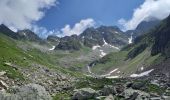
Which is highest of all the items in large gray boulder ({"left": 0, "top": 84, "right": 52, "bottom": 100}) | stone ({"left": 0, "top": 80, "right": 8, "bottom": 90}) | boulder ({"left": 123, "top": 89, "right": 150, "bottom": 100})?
stone ({"left": 0, "top": 80, "right": 8, "bottom": 90})

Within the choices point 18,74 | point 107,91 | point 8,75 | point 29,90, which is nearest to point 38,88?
point 29,90

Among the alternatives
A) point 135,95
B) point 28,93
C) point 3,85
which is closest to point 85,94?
point 135,95

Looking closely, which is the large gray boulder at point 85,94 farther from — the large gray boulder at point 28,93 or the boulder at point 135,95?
the large gray boulder at point 28,93

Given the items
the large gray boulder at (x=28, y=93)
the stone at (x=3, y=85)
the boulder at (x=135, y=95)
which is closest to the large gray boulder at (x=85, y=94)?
the boulder at (x=135, y=95)

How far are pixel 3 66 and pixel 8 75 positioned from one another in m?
15.0

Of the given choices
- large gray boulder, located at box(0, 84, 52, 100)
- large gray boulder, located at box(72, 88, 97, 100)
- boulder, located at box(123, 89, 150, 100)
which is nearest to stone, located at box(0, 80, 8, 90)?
large gray boulder, located at box(72, 88, 97, 100)

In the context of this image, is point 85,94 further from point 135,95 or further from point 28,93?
point 28,93

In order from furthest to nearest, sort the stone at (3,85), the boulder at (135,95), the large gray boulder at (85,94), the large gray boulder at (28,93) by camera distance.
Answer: the stone at (3,85)
the large gray boulder at (85,94)
the boulder at (135,95)
the large gray boulder at (28,93)

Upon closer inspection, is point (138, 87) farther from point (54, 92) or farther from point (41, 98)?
point (41, 98)

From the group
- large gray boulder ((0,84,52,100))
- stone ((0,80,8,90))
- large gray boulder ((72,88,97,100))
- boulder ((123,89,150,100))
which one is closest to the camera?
large gray boulder ((0,84,52,100))

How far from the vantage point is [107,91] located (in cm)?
7562

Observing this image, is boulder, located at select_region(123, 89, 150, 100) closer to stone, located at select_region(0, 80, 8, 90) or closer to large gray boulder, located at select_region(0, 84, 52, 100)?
large gray boulder, located at select_region(0, 84, 52, 100)

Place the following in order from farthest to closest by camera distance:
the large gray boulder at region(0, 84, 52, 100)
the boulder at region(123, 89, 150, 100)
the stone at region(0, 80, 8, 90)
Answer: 1. the stone at region(0, 80, 8, 90)
2. the boulder at region(123, 89, 150, 100)
3. the large gray boulder at region(0, 84, 52, 100)

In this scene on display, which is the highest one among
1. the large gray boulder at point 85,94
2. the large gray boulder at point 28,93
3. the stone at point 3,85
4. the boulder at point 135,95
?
the stone at point 3,85
